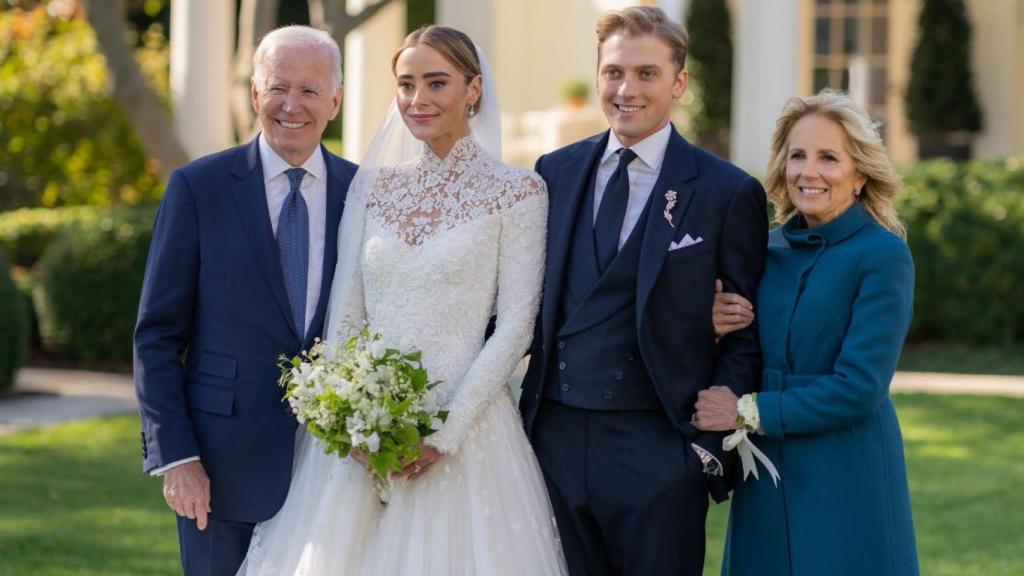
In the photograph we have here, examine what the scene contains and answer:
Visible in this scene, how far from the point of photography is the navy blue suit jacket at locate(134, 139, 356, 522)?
422cm

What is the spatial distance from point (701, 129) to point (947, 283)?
858 centimetres

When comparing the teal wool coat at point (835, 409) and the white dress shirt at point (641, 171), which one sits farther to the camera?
the white dress shirt at point (641, 171)

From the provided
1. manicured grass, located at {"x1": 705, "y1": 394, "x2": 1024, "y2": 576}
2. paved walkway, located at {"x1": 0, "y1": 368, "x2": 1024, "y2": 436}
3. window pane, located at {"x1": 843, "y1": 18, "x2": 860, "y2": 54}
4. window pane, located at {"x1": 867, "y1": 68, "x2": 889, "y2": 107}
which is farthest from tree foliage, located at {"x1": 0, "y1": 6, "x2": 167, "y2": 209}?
window pane, located at {"x1": 867, "y1": 68, "x2": 889, "y2": 107}

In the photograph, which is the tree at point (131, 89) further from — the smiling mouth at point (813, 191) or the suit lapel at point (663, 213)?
the smiling mouth at point (813, 191)

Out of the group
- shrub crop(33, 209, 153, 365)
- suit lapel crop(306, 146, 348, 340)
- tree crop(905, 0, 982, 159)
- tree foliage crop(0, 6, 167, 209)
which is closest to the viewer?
suit lapel crop(306, 146, 348, 340)

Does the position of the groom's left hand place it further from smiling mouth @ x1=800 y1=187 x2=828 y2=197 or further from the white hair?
smiling mouth @ x1=800 y1=187 x2=828 y2=197

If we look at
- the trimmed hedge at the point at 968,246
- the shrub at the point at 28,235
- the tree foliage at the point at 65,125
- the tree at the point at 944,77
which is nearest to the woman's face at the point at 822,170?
the trimmed hedge at the point at 968,246

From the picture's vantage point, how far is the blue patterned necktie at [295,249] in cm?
431

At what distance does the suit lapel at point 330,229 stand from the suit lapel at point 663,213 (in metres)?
1.00

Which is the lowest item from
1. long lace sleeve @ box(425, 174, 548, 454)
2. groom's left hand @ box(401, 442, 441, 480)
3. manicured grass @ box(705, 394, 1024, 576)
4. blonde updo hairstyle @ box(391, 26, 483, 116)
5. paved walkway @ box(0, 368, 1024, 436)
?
paved walkway @ box(0, 368, 1024, 436)

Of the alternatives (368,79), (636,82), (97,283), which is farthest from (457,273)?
(368,79)

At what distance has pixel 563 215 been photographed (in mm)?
4188

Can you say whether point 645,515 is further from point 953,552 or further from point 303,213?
point 953,552

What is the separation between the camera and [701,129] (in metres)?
21.6
